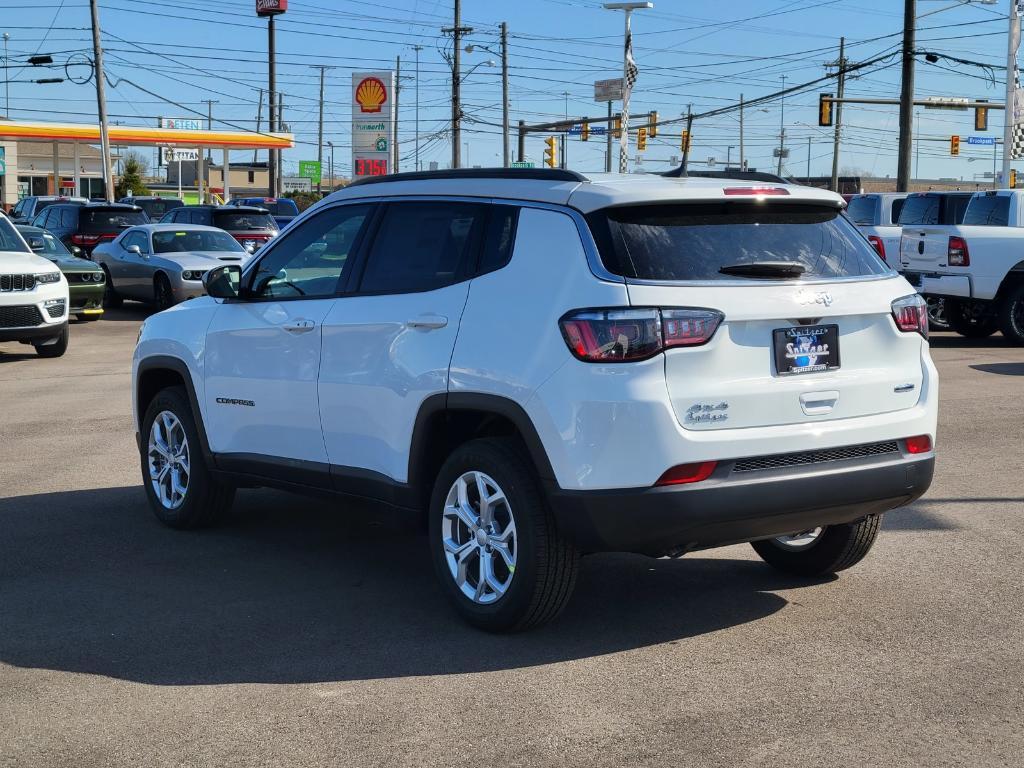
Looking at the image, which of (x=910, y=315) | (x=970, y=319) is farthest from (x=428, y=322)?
(x=970, y=319)

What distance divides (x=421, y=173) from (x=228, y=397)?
1660mm

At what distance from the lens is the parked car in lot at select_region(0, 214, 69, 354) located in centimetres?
1614

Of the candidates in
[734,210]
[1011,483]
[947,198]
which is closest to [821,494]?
[734,210]

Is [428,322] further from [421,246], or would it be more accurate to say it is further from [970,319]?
[970,319]

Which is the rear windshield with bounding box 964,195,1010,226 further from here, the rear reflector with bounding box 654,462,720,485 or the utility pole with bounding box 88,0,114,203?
the utility pole with bounding box 88,0,114,203

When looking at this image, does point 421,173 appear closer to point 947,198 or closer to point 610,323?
point 610,323

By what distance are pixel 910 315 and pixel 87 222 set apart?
24556 mm

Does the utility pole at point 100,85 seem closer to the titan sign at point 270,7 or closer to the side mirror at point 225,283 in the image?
the titan sign at point 270,7

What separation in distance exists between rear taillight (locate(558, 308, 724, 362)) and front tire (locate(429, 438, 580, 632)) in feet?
2.02

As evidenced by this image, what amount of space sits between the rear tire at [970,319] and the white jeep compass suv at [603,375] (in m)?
13.1

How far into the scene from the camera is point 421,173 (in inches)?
244

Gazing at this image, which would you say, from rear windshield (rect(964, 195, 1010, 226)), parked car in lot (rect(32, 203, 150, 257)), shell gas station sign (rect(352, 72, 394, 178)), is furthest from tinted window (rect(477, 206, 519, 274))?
shell gas station sign (rect(352, 72, 394, 178))

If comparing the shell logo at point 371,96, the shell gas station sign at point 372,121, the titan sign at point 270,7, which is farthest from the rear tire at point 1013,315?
the titan sign at point 270,7

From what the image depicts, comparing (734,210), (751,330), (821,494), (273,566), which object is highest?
(734,210)
